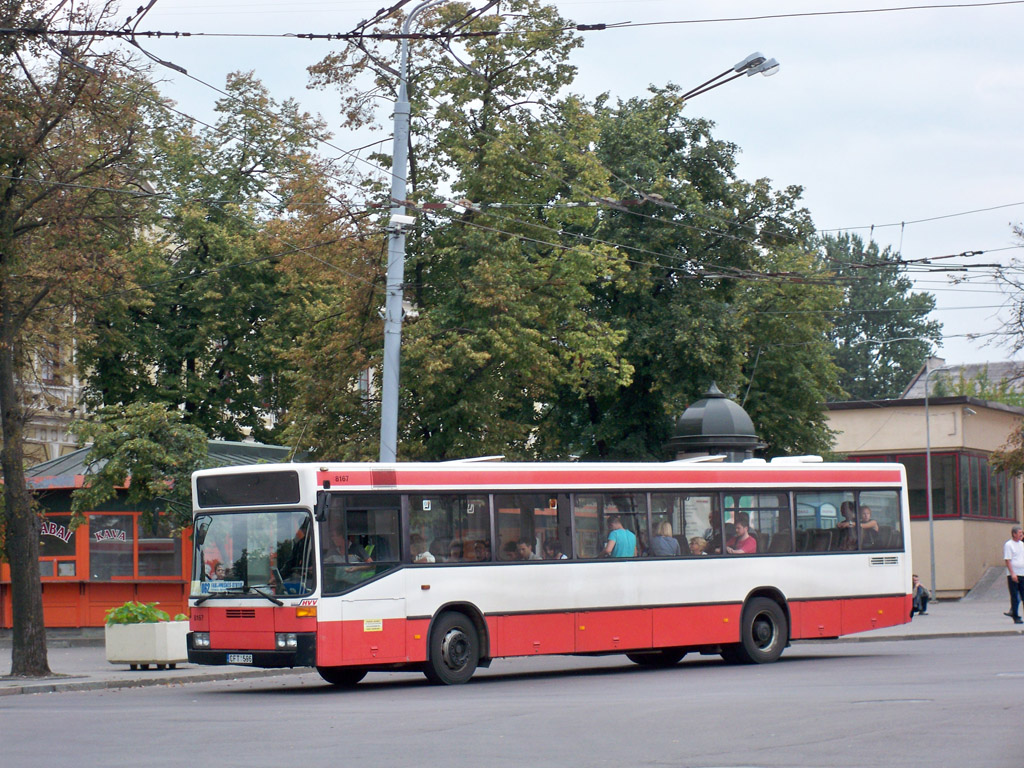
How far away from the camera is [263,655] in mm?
16844

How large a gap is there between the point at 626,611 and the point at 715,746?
9271 millimetres

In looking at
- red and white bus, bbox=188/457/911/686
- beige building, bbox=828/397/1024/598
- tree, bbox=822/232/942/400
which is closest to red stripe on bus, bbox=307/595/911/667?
red and white bus, bbox=188/457/911/686

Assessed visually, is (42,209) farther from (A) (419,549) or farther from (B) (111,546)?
(B) (111,546)

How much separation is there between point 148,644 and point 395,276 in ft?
21.5

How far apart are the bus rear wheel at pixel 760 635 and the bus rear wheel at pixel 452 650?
14.6 feet

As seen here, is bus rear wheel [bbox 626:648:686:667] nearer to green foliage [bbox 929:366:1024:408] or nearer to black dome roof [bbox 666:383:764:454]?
black dome roof [bbox 666:383:764:454]

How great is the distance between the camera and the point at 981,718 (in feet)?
37.1

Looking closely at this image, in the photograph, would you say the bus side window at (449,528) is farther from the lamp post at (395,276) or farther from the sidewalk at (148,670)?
the sidewalk at (148,670)

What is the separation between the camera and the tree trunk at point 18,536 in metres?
20.5

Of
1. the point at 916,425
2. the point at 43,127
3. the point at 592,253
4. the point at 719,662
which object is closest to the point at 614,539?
the point at 719,662

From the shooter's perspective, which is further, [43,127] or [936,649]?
[936,649]

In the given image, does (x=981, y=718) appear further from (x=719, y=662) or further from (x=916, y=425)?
(x=916, y=425)

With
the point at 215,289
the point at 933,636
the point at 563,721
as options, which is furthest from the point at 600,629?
the point at 215,289

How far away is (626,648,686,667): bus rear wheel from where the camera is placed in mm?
21422
